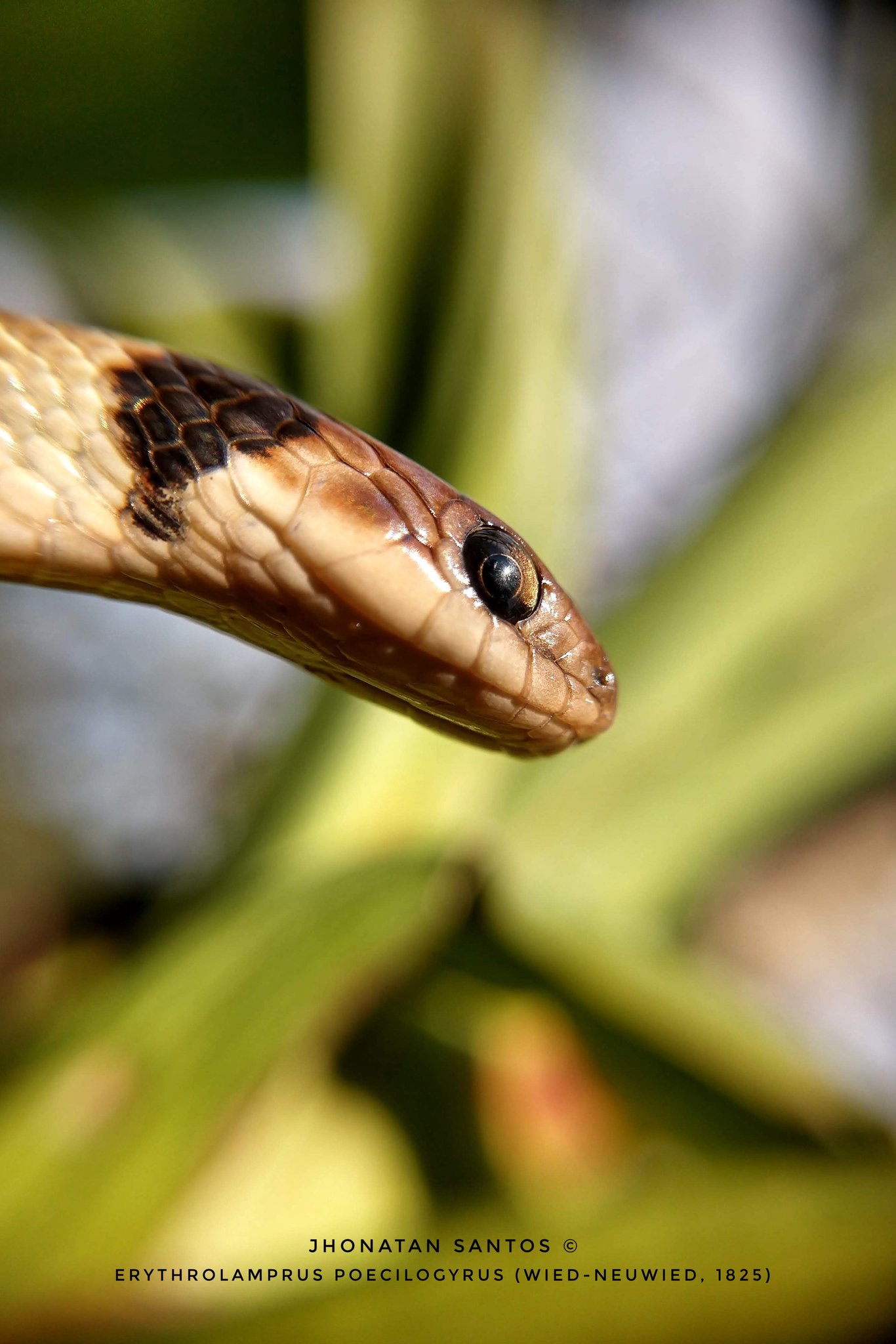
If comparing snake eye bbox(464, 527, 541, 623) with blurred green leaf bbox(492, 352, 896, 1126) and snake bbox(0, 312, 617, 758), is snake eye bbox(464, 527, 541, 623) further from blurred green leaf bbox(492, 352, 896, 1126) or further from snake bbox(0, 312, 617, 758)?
blurred green leaf bbox(492, 352, 896, 1126)

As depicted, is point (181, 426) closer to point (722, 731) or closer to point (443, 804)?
point (443, 804)

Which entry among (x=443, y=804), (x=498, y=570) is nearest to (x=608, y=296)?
(x=443, y=804)

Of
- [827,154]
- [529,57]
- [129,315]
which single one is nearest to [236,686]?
[129,315]

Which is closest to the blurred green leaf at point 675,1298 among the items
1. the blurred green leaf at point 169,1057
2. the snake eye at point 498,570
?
the blurred green leaf at point 169,1057

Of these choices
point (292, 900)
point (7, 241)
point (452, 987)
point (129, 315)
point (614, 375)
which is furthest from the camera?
point (614, 375)

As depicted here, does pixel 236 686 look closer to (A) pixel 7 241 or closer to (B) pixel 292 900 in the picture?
(A) pixel 7 241

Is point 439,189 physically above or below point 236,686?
above
